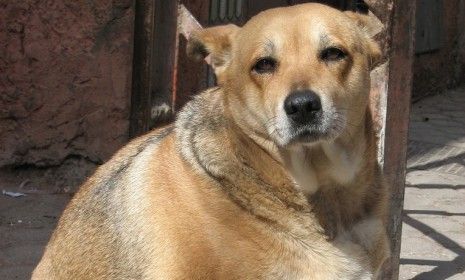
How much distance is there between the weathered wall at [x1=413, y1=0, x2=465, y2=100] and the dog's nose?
296 inches

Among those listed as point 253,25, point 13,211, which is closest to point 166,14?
point 13,211

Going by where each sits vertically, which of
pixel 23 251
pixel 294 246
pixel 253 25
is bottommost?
pixel 23 251

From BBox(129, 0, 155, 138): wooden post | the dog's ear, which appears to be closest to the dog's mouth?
the dog's ear

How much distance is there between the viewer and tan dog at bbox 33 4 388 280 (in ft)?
12.4

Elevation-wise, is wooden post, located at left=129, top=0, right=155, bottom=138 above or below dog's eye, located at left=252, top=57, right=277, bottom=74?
below

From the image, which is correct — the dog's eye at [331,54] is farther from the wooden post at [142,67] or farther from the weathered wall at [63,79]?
the weathered wall at [63,79]

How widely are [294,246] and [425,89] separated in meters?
7.74

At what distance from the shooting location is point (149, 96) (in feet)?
19.5

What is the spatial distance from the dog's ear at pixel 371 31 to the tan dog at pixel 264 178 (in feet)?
0.05

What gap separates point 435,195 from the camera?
7.60m

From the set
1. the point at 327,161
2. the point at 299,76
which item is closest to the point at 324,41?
the point at 299,76

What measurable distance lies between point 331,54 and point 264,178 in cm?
49

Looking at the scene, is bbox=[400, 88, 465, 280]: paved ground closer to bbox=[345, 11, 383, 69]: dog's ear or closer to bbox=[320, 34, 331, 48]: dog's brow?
bbox=[345, 11, 383, 69]: dog's ear

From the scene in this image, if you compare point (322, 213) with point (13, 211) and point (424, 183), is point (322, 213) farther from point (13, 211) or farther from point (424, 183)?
point (424, 183)
